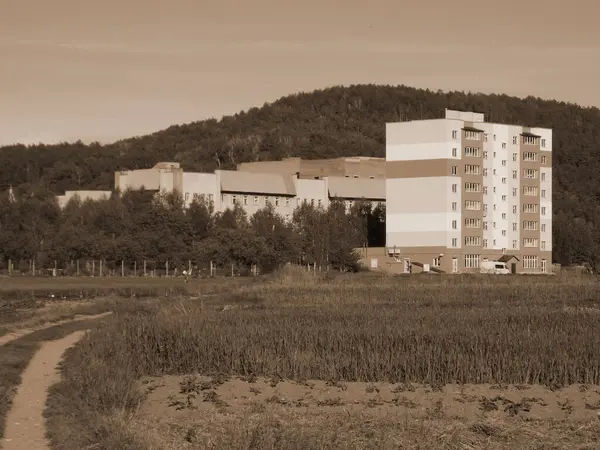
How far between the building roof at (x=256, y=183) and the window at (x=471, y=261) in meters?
28.0

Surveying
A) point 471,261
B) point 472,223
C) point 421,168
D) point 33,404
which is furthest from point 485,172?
point 33,404

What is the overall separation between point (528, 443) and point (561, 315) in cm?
3023

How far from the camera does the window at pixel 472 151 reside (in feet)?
485

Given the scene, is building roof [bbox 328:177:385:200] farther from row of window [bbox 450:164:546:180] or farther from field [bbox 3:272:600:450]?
field [bbox 3:272:600:450]

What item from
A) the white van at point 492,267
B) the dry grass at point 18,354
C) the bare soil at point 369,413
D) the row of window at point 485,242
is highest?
the row of window at point 485,242

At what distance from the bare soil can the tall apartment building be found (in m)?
110

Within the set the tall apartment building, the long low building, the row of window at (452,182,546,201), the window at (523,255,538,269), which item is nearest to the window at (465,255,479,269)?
the tall apartment building

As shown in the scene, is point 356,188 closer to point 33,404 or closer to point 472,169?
point 472,169

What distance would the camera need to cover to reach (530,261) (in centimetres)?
15362

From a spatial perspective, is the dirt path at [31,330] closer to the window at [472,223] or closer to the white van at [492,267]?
the white van at [492,267]

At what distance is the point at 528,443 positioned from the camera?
25188 mm

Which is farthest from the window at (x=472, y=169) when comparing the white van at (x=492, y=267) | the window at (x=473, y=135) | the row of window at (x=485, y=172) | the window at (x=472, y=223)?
the white van at (x=492, y=267)

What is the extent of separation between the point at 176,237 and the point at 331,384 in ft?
346

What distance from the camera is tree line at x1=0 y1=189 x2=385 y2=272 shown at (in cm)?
13475
